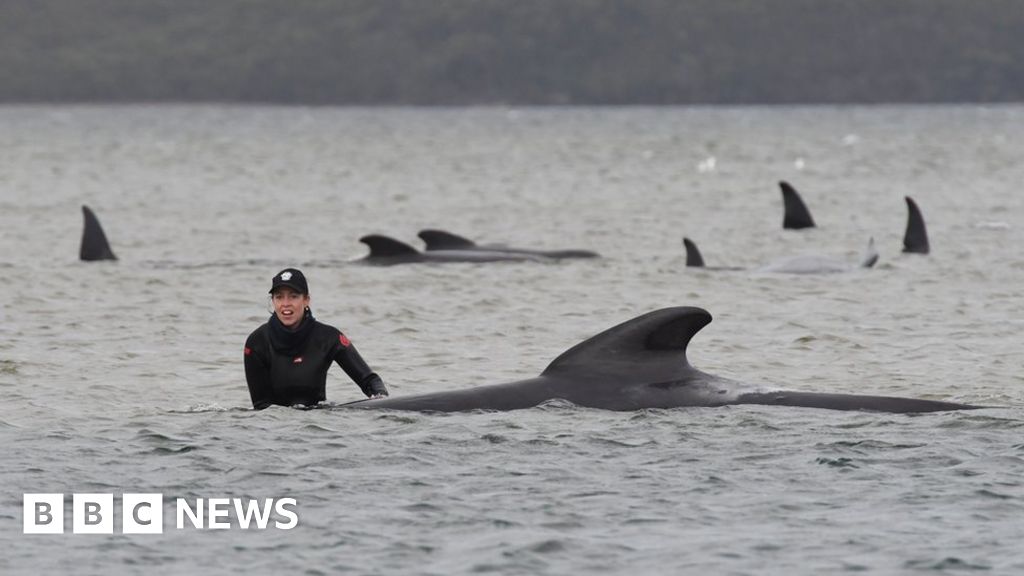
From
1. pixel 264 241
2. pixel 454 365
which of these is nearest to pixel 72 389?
pixel 454 365

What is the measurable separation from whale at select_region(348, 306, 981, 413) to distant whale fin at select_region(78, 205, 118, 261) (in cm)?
1718

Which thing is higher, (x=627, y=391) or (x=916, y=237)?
(x=916, y=237)

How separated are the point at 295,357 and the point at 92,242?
17190mm

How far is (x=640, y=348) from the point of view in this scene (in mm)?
15461

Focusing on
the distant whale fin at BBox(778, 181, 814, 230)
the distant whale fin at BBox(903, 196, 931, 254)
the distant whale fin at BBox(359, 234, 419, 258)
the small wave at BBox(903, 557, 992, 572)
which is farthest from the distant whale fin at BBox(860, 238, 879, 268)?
the small wave at BBox(903, 557, 992, 572)

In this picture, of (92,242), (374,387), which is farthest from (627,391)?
(92,242)

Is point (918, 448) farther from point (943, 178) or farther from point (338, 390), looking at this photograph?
point (943, 178)

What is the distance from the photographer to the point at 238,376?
19766 millimetres

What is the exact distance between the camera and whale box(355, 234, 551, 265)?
3127cm

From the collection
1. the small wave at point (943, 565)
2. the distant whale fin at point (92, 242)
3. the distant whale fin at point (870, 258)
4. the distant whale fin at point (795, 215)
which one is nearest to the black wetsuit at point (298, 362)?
the small wave at point (943, 565)

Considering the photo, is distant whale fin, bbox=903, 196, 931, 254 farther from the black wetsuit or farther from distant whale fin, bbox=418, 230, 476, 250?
the black wetsuit

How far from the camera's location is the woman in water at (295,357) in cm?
1572

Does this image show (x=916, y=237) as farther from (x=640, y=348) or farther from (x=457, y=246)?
(x=640, y=348)

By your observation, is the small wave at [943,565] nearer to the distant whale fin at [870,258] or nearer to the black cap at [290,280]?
the black cap at [290,280]
